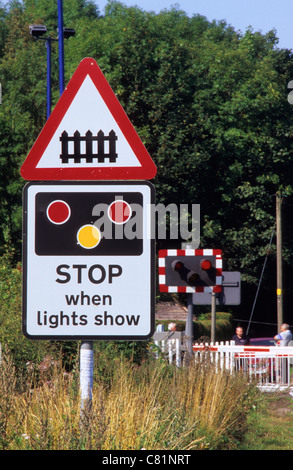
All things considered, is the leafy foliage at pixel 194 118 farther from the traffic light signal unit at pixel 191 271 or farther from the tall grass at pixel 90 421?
the tall grass at pixel 90 421

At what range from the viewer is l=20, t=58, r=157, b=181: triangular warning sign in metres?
3.53

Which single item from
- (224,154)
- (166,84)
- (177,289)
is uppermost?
(166,84)

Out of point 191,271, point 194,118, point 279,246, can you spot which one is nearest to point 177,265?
point 191,271

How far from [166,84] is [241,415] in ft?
92.9

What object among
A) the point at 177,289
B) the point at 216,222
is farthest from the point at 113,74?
the point at 177,289

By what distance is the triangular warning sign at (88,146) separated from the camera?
353cm

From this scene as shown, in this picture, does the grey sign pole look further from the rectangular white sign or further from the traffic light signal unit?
the traffic light signal unit

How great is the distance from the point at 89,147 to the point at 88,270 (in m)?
0.55

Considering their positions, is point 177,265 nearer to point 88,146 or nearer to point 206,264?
point 206,264

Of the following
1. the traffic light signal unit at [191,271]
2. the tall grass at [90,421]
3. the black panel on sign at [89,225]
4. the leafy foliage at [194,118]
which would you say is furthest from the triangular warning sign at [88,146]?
the leafy foliage at [194,118]

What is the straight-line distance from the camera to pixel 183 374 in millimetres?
7863

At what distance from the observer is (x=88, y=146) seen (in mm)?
3541
